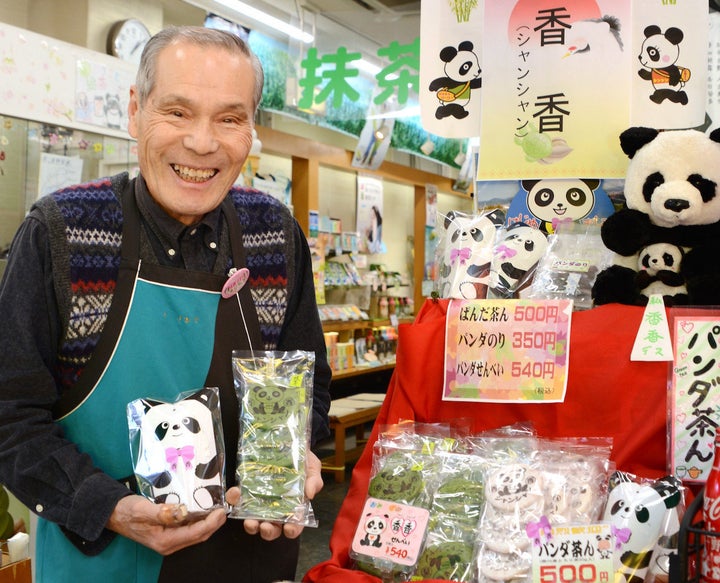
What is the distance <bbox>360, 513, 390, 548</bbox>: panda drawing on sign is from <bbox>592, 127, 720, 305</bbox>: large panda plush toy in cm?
70

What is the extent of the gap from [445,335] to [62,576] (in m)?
0.93

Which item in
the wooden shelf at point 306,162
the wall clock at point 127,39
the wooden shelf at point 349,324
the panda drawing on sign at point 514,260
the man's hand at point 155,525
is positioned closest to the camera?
the man's hand at point 155,525

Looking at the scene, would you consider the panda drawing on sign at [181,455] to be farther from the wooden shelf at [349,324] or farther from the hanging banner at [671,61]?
the wooden shelf at [349,324]

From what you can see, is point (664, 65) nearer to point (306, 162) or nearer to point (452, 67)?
point (452, 67)

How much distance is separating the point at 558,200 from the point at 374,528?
1.08 metres

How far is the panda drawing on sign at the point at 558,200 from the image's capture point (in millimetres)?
2049

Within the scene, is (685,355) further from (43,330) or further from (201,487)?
(43,330)

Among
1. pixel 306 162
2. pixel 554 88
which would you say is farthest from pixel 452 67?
pixel 306 162

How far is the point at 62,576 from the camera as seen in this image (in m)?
1.51

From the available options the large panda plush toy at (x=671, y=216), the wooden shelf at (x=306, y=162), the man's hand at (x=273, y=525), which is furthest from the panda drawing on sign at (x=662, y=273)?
the wooden shelf at (x=306, y=162)

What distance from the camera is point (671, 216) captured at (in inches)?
66.1

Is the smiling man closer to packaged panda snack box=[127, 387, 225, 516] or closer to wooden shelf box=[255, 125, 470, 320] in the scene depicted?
packaged panda snack box=[127, 387, 225, 516]

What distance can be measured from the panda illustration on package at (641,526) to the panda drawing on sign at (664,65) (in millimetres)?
1074

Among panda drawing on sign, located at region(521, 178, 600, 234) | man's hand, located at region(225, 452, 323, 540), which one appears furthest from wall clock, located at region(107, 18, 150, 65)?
man's hand, located at region(225, 452, 323, 540)
